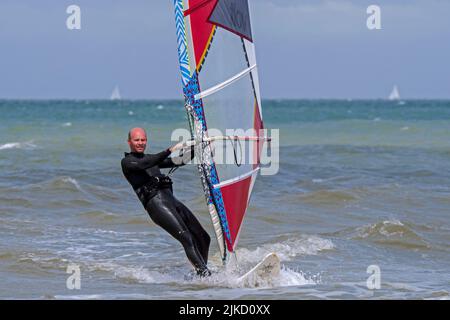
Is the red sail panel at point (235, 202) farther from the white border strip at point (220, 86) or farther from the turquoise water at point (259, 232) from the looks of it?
the white border strip at point (220, 86)

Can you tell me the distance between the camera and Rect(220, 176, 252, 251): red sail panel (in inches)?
302

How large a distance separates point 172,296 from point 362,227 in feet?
13.3

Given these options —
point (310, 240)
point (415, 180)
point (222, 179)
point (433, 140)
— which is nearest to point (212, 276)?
point (222, 179)

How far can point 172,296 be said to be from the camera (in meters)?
7.20

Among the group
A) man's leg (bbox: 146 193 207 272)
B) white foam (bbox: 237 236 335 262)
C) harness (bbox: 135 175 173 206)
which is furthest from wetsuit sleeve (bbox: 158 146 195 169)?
white foam (bbox: 237 236 335 262)

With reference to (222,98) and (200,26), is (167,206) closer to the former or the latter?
(222,98)

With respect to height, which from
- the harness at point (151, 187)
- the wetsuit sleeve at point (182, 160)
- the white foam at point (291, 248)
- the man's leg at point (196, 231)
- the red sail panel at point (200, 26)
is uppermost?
the red sail panel at point (200, 26)

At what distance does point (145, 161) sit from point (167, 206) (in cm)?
48

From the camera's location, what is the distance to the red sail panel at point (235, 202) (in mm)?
7664

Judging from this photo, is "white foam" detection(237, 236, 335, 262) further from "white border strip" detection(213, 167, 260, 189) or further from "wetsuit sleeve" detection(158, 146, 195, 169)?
"wetsuit sleeve" detection(158, 146, 195, 169)

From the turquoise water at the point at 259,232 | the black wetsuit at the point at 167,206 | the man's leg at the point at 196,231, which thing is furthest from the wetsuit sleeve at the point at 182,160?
the turquoise water at the point at 259,232

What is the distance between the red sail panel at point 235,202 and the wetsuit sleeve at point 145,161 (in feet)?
2.09

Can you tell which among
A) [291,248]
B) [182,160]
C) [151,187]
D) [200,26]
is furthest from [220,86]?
[291,248]
